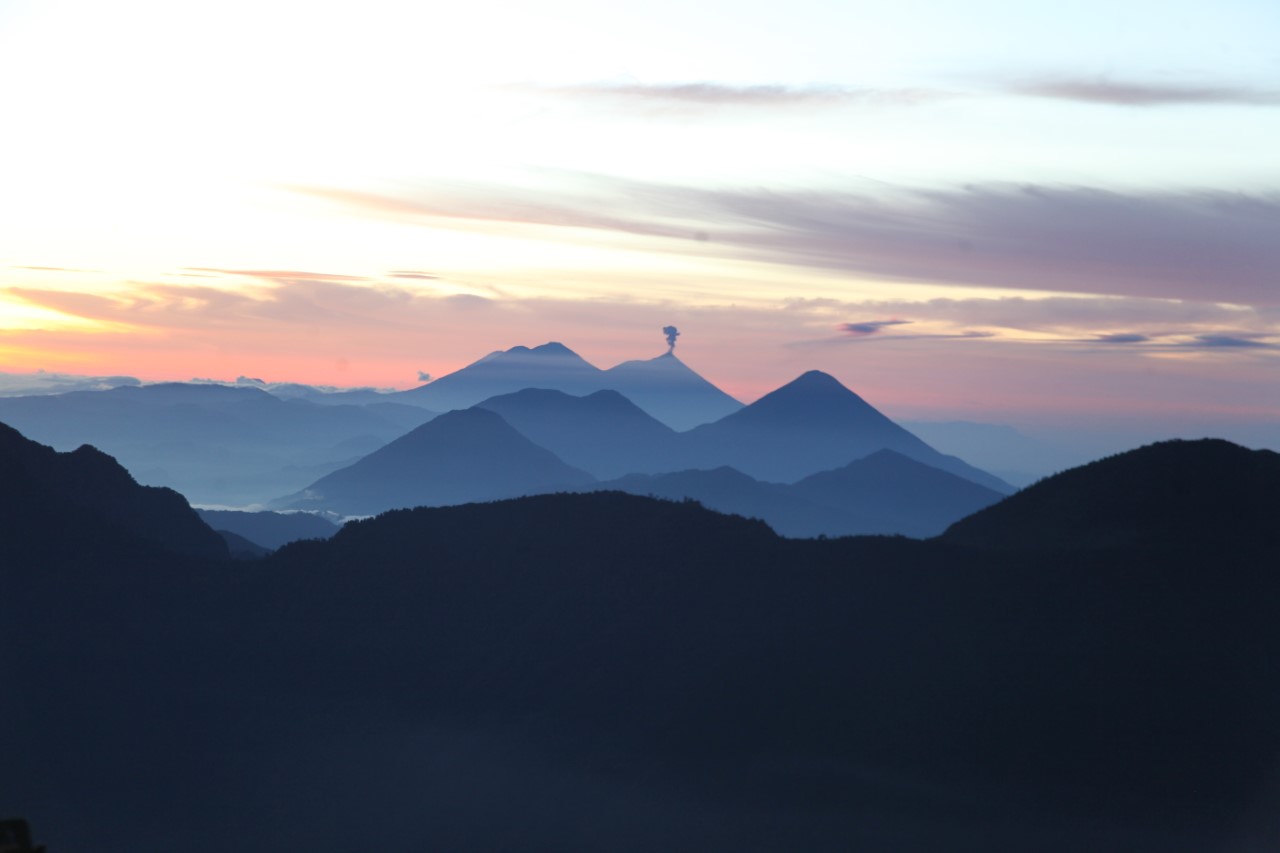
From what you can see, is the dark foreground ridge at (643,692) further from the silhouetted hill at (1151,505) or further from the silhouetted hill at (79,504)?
the silhouetted hill at (79,504)

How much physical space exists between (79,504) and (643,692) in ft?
175

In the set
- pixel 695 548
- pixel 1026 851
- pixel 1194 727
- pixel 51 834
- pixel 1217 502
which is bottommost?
pixel 51 834

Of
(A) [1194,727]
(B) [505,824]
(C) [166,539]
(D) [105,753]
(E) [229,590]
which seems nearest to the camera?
(B) [505,824]

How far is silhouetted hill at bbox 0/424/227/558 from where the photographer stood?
8581 cm

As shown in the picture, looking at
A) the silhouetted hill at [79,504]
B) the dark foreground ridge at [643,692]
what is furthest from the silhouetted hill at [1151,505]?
the silhouetted hill at [79,504]

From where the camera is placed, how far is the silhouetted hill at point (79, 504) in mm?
85812

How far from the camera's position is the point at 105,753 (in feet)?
206

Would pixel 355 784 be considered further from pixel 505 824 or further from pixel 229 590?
pixel 229 590

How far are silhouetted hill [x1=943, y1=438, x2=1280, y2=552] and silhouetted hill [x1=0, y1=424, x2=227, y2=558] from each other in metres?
62.6

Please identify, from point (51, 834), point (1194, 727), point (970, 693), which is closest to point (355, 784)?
point (51, 834)

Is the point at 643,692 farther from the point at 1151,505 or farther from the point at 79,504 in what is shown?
the point at 79,504

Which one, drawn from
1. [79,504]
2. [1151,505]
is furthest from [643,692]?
[79,504]

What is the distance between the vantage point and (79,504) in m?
93.4

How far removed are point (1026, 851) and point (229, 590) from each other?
56.7 m
